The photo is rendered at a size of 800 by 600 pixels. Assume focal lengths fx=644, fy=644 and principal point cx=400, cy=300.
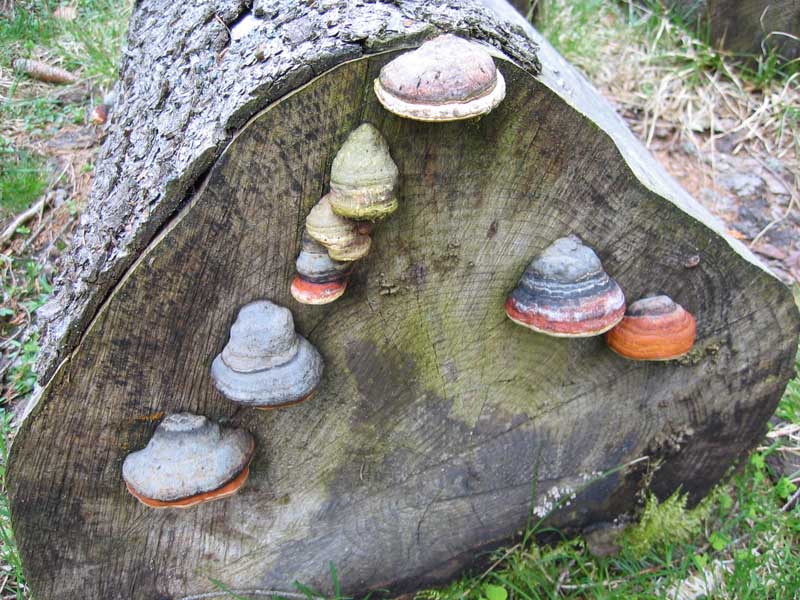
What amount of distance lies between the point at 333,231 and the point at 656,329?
1.20m

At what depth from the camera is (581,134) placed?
197 cm

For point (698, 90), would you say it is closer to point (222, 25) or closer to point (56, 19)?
point (222, 25)

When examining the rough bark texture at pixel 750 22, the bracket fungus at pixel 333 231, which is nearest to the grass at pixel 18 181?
the bracket fungus at pixel 333 231

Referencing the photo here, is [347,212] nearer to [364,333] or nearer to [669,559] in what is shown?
[364,333]

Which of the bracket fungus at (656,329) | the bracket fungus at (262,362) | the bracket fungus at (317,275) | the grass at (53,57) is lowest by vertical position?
the grass at (53,57)

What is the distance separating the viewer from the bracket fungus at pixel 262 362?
Answer: 6.47 feet

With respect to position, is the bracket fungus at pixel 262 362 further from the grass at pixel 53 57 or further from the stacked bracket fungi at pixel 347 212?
the grass at pixel 53 57

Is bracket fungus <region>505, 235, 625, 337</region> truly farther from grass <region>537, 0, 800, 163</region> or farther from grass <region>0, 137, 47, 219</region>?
grass <region>0, 137, 47, 219</region>

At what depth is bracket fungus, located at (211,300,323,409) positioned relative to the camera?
197cm

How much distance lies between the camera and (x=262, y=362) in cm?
198

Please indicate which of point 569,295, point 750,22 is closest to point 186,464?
point 569,295

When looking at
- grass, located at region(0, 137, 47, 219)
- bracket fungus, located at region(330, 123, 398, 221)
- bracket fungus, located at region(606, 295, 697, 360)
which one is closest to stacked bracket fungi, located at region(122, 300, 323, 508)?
bracket fungus, located at region(330, 123, 398, 221)

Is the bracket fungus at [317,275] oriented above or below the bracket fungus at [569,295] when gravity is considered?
above

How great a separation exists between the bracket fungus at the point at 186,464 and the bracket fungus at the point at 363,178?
925 mm
